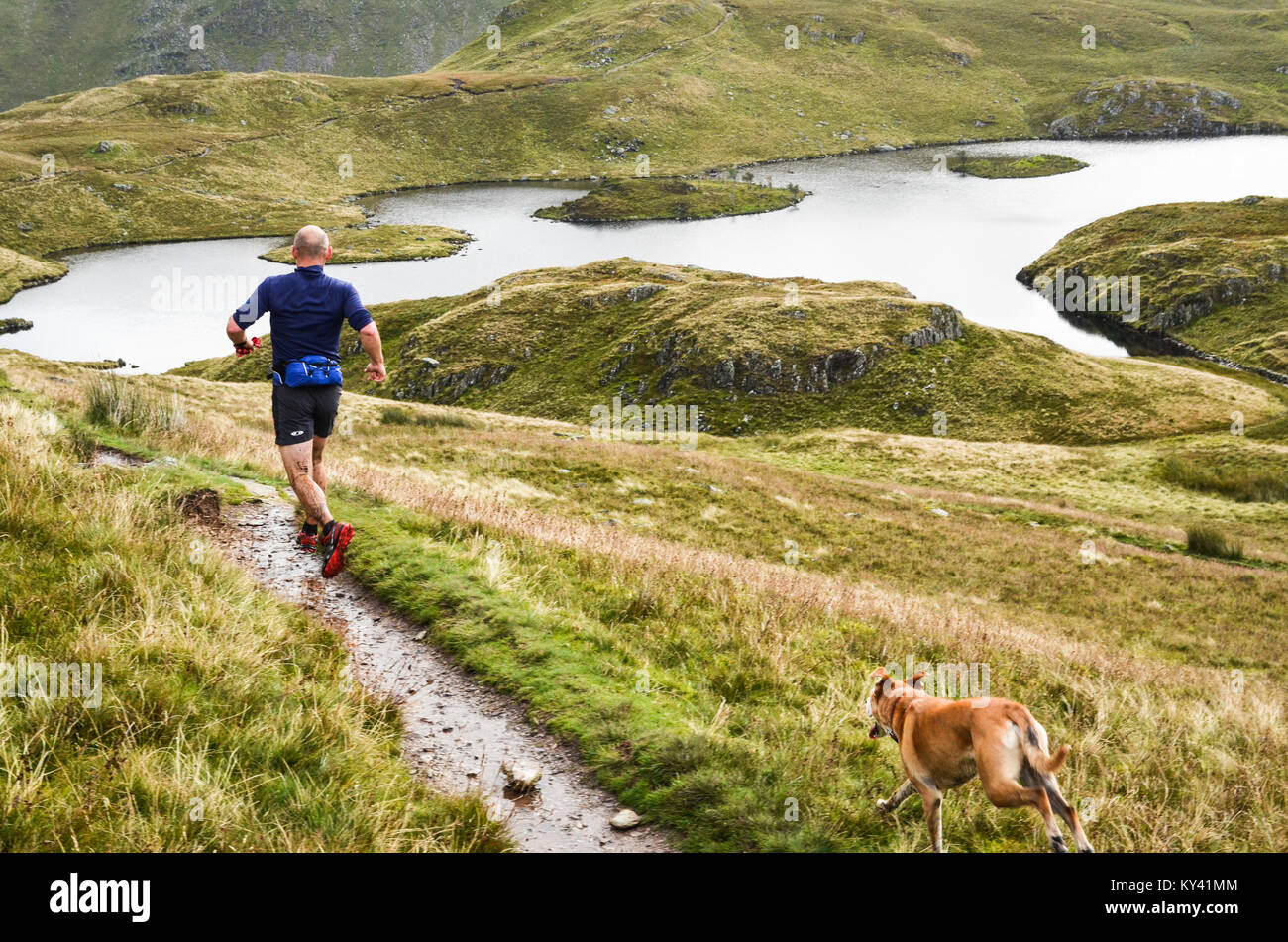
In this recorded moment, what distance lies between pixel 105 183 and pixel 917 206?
172 meters

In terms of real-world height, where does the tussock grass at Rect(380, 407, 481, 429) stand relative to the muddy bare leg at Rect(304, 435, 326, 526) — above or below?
below

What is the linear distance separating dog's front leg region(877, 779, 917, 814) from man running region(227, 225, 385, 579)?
6.68m

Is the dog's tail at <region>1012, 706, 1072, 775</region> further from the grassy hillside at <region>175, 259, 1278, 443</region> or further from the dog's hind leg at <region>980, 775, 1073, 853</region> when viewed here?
the grassy hillside at <region>175, 259, 1278, 443</region>

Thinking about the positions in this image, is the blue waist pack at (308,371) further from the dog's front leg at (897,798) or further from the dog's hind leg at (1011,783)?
the dog's hind leg at (1011,783)

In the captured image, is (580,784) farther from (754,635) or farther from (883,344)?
(883,344)

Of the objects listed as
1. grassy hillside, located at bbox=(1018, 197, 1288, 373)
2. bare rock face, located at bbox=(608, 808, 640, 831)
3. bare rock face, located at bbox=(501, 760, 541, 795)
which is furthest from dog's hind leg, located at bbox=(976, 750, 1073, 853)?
grassy hillside, located at bbox=(1018, 197, 1288, 373)

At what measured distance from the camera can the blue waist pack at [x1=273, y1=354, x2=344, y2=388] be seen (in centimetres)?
892

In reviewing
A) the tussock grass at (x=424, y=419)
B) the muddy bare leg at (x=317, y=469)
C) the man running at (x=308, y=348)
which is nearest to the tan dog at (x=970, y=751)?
the man running at (x=308, y=348)

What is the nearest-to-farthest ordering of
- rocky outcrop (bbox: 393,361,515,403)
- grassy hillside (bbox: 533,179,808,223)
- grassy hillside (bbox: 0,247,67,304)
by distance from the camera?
rocky outcrop (bbox: 393,361,515,403)
grassy hillside (bbox: 0,247,67,304)
grassy hillside (bbox: 533,179,808,223)

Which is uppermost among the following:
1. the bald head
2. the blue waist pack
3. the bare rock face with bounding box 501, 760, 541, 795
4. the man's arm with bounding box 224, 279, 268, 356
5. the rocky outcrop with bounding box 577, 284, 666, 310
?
the rocky outcrop with bounding box 577, 284, 666, 310

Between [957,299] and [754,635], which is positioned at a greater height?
[957,299]

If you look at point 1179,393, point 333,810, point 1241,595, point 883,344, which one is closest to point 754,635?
point 333,810

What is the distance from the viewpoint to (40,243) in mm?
134750
